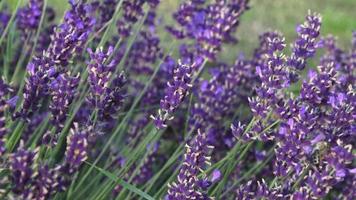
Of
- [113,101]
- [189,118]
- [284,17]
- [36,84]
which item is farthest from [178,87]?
[284,17]

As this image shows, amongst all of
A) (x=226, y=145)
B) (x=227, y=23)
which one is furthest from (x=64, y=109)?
(x=226, y=145)

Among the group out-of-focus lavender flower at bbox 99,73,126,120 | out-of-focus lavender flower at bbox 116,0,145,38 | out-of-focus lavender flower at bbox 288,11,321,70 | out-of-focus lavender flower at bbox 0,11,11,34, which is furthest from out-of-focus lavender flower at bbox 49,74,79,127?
out-of-focus lavender flower at bbox 0,11,11,34

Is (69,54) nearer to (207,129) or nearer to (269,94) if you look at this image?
(269,94)

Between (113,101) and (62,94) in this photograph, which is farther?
(113,101)

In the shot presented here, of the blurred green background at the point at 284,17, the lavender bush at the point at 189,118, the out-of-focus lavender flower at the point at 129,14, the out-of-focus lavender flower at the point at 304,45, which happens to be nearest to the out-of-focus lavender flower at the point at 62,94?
the lavender bush at the point at 189,118

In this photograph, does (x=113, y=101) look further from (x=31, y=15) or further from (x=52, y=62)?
(x=31, y=15)

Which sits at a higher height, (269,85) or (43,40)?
(269,85)

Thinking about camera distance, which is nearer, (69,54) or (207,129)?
(69,54)
